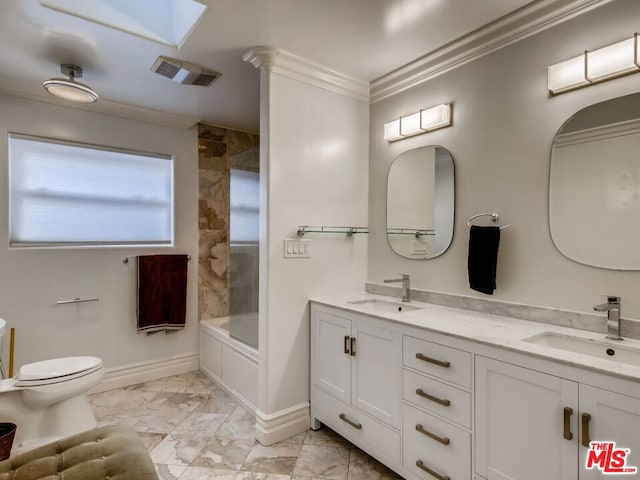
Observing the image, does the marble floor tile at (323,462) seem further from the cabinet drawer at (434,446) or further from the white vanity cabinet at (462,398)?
the cabinet drawer at (434,446)

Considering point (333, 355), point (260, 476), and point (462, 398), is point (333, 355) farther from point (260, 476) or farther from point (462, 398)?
point (462, 398)

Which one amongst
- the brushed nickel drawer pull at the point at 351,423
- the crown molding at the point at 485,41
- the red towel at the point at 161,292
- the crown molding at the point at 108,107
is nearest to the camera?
the crown molding at the point at 485,41

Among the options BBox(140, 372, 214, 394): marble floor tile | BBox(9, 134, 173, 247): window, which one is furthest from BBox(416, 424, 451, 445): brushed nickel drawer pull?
BBox(9, 134, 173, 247): window

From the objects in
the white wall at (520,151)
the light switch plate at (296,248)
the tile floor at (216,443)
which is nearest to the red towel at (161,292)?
the tile floor at (216,443)

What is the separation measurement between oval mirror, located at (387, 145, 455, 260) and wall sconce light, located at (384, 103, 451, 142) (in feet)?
0.40

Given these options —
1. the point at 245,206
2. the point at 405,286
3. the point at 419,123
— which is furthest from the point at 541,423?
the point at 245,206

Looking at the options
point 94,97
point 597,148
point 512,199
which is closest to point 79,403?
point 94,97

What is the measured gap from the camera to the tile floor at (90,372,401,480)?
6.17 ft

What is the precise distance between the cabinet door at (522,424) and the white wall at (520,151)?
0.59 metres

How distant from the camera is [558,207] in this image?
1669 mm

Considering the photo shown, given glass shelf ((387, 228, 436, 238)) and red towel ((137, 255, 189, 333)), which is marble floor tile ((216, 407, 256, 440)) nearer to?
red towel ((137, 255, 189, 333))

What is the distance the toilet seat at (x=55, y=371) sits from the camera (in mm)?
1995

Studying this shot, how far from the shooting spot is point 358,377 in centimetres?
199

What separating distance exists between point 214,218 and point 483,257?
2557mm
